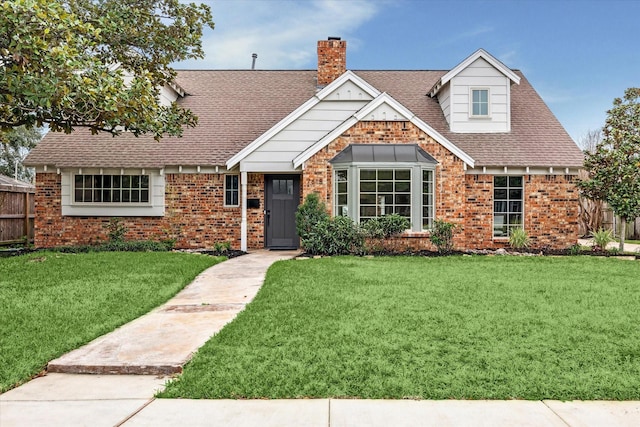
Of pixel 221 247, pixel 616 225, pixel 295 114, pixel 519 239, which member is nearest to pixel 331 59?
pixel 295 114

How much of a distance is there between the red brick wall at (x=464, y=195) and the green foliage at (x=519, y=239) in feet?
1.33

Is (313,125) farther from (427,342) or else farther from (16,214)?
(16,214)

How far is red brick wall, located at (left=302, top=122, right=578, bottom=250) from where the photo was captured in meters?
14.0

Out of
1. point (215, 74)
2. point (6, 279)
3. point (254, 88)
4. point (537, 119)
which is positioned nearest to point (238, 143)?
point (254, 88)

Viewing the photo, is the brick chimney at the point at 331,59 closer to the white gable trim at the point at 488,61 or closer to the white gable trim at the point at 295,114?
the white gable trim at the point at 295,114

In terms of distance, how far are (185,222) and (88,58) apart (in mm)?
6942

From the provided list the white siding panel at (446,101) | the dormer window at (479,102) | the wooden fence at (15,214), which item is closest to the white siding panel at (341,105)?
the white siding panel at (446,101)

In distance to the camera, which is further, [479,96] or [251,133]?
[251,133]

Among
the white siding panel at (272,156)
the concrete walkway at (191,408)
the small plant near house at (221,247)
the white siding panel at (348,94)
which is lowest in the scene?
the concrete walkway at (191,408)

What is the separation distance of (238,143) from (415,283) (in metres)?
9.19

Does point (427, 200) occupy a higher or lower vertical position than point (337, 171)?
lower

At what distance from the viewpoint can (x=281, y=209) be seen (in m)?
15.6

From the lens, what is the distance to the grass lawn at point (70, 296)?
199 inches

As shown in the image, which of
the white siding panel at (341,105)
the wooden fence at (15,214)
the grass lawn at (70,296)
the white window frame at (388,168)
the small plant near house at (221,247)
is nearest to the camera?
the grass lawn at (70,296)
